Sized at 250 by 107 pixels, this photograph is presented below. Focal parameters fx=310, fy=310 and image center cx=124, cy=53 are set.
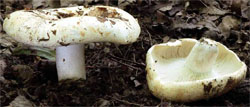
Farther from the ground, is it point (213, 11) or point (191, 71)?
point (213, 11)

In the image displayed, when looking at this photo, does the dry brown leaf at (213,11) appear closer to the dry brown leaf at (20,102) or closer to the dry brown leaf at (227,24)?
the dry brown leaf at (227,24)

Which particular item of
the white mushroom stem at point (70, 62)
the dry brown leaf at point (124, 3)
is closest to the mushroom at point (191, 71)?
the white mushroom stem at point (70, 62)

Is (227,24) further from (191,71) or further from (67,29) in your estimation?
(67,29)

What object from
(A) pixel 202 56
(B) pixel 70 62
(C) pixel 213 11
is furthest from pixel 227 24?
(B) pixel 70 62

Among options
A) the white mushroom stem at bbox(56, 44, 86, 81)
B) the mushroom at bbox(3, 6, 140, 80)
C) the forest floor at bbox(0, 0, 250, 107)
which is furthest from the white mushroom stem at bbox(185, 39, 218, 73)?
the white mushroom stem at bbox(56, 44, 86, 81)

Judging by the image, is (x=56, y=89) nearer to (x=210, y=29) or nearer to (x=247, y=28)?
(x=210, y=29)

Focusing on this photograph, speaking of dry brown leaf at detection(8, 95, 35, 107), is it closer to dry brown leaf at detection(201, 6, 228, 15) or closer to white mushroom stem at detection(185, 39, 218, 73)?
white mushroom stem at detection(185, 39, 218, 73)
